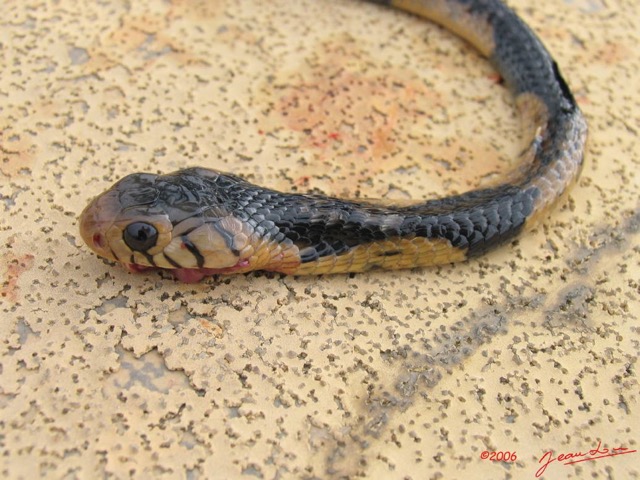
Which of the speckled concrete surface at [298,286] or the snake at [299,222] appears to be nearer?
the speckled concrete surface at [298,286]

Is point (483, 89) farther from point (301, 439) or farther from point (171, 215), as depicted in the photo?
point (301, 439)

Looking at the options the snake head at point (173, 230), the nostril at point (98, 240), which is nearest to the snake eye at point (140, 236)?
the snake head at point (173, 230)

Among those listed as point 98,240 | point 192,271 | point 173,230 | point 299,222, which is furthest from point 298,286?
point 98,240

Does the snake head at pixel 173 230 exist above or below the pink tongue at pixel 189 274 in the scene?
above

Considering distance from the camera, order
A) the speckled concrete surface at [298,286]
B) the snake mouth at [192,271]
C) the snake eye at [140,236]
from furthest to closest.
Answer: the snake mouth at [192,271], the snake eye at [140,236], the speckled concrete surface at [298,286]

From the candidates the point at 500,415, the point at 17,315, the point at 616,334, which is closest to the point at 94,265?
the point at 17,315

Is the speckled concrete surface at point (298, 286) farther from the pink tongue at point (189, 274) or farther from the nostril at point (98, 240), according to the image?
the nostril at point (98, 240)

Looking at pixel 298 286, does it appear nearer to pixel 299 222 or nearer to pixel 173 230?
pixel 299 222
